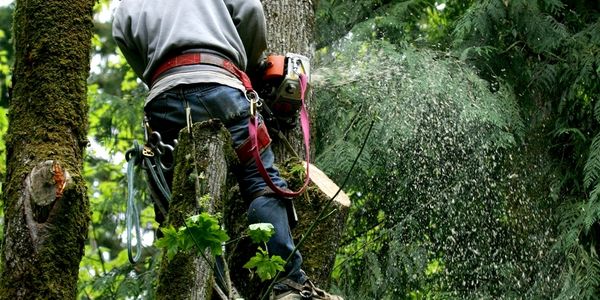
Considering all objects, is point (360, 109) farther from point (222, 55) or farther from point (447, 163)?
point (222, 55)

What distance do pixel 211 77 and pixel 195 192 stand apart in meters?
0.83

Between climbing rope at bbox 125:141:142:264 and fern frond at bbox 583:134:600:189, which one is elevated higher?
climbing rope at bbox 125:141:142:264

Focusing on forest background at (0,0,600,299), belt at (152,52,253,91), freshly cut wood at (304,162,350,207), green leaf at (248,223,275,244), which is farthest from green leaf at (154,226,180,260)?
forest background at (0,0,600,299)

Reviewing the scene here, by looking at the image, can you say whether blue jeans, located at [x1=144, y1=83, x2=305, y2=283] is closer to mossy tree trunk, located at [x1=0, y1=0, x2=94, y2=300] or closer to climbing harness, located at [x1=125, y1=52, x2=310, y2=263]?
climbing harness, located at [x1=125, y1=52, x2=310, y2=263]

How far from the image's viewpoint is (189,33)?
4305 millimetres

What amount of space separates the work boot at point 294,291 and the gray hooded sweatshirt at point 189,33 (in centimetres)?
88

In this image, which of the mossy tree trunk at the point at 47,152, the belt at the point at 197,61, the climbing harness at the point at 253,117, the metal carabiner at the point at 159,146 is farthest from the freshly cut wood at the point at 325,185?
the mossy tree trunk at the point at 47,152

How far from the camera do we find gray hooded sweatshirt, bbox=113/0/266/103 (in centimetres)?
427

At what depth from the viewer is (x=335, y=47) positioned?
24.6 feet

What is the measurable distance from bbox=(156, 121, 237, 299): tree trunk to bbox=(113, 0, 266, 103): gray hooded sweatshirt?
0.60 m

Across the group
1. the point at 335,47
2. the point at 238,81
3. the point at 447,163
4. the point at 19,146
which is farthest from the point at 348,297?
the point at 19,146

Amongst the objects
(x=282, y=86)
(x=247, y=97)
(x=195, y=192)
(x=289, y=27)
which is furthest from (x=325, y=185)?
(x=195, y=192)

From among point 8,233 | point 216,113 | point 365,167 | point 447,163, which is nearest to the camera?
point 8,233

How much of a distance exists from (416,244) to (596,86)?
1.66 meters
